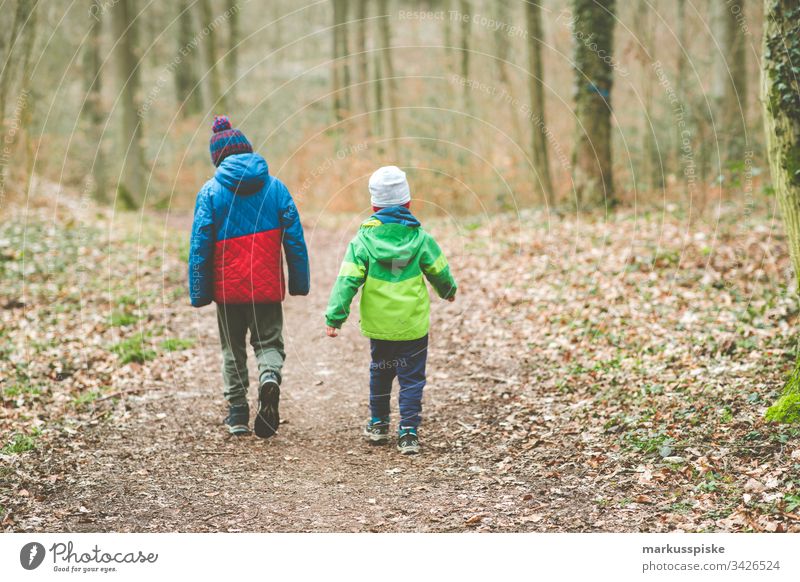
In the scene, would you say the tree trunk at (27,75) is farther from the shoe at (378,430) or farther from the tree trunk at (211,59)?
the shoe at (378,430)

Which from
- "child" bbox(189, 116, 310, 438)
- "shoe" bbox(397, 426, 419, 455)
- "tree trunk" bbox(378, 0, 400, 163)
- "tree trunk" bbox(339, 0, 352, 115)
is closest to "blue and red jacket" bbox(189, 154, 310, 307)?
"child" bbox(189, 116, 310, 438)

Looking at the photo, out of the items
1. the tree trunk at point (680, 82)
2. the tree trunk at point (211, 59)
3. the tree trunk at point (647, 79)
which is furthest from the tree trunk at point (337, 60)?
the tree trunk at point (680, 82)

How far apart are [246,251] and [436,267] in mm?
1409

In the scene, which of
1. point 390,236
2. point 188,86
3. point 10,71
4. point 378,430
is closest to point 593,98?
point 390,236

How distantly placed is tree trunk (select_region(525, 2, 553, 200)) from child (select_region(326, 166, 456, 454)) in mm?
9261

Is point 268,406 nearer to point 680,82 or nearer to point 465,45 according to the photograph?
point 680,82

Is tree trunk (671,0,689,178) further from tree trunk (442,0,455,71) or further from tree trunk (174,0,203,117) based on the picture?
tree trunk (174,0,203,117)

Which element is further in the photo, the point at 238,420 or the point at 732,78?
the point at 732,78

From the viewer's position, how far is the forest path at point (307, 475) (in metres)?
4.29

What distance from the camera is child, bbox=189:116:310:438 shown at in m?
5.27

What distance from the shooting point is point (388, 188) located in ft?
16.5

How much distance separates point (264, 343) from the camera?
18.2 feet

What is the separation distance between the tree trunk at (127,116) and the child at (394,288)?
14465mm
